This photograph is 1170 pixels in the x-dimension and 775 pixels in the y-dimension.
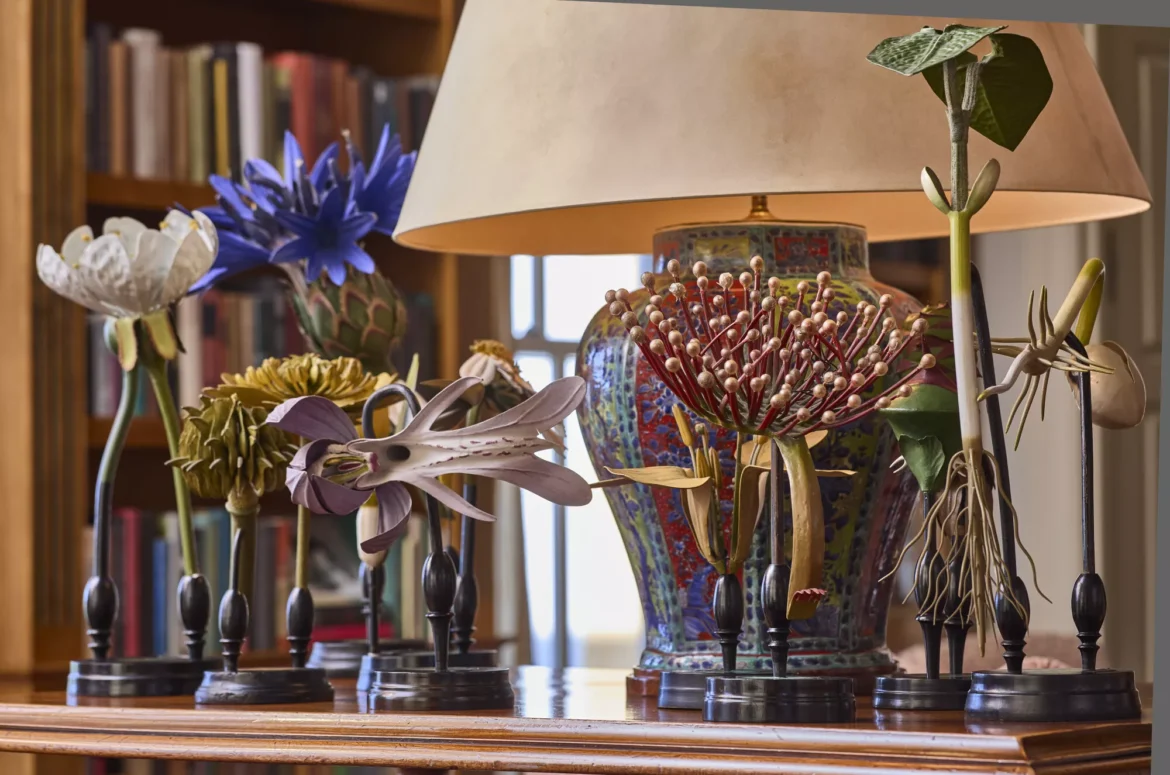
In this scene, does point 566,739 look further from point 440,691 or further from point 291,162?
point 291,162

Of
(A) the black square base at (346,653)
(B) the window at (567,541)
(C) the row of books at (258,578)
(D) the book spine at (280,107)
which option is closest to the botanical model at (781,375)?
(A) the black square base at (346,653)

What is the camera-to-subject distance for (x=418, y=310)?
259 cm

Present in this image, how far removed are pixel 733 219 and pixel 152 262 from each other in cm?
39

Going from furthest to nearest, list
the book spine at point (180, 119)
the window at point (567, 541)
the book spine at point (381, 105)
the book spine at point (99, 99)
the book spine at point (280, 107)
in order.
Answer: the window at point (567, 541) → the book spine at point (381, 105) → the book spine at point (280, 107) → the book spine at point (180, 119) → the book spine at point (99, 99)

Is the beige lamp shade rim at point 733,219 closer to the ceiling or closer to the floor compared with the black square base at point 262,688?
closer to the ceiling

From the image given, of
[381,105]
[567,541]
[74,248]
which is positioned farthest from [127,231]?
[567,541]

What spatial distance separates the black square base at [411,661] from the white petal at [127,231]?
0.30 m

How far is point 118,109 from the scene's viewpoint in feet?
7.40

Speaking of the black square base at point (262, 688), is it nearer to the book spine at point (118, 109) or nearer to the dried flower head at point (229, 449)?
the dried flower head at point (229, 449)

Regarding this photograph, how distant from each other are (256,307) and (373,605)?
4.45 ft

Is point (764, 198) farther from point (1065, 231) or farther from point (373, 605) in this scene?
point (1065, 231)

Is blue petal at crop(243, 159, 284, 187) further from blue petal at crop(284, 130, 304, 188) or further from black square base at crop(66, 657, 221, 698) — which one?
black square base at crop(66, 657, 221, 698)

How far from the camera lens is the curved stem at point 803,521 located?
0.76 meters

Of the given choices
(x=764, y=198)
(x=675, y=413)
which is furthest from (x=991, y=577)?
(x=764, y=198)
